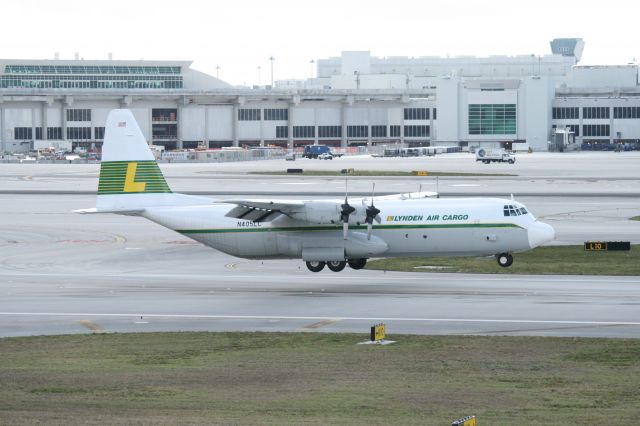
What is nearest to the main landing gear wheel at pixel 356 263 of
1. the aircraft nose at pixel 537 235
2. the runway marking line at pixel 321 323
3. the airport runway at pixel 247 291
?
the airport runway at pixel 247 291

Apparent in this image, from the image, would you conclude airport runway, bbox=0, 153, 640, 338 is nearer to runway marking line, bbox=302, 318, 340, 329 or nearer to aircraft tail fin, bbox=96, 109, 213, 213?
runway marking line, bbox=302, 318, 340, 329

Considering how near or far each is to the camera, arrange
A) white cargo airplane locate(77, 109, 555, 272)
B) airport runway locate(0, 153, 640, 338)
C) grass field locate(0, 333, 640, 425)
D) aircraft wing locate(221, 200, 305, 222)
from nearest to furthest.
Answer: grass field locate(0, 333, 640, 425) → airport runway locate(0, 153, 640, 338) → aircraft wing locate(221, 200, 305, 222) → white cargo airplane locate(77, 109, 555, 272)

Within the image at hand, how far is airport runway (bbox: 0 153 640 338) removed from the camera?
41.5 metres

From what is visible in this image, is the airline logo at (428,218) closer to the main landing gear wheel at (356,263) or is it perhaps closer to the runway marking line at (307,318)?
the main landing gear wheel at (356,263)

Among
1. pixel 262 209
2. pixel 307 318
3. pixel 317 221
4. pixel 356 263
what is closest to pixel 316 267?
pixel 356 263

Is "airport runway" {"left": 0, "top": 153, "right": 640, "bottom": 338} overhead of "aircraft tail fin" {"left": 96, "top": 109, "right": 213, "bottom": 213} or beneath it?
beneath

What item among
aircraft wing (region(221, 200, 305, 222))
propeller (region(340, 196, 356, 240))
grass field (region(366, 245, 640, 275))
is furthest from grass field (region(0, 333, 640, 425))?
grass field (region(366, 245, 640, 275))

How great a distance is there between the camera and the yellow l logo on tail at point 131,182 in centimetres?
5356

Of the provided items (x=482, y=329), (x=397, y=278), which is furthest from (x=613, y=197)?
(x=482, y=329)

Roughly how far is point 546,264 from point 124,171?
22173 mm

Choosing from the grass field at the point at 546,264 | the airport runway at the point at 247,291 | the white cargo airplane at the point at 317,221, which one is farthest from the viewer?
the grass field at the point at 546,264

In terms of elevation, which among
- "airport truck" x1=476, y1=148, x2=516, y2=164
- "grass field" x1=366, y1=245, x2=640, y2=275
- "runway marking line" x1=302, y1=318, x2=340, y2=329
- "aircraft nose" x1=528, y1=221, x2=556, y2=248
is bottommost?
"runway marking line" x1=302, y1=318, x2=340, y2=329

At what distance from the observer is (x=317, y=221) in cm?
5109

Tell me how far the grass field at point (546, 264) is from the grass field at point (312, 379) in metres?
18.6
